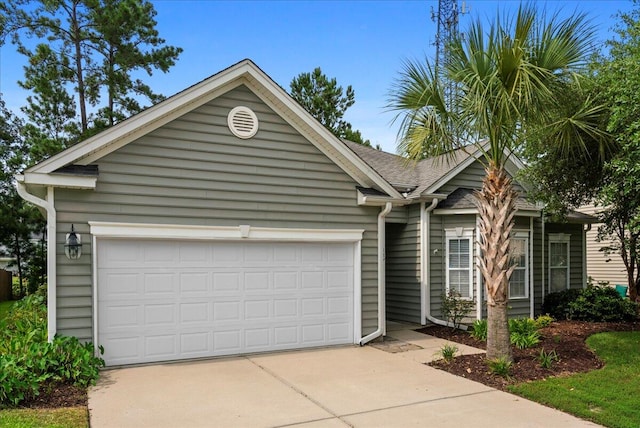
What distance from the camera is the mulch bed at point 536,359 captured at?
7.48m

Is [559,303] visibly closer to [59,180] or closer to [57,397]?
[57,397]

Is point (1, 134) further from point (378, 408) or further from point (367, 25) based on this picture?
point (378, 408)

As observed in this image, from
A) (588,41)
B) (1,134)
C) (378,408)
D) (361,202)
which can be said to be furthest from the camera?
(1,134)

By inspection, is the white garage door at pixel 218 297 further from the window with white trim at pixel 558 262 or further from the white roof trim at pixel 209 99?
the window with white trim at pixel 558 262

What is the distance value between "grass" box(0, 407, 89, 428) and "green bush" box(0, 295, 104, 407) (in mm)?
336

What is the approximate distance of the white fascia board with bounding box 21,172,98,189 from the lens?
7173mm

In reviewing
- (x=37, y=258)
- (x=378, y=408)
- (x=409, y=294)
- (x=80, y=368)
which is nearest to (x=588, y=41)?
(x=378, y=408)

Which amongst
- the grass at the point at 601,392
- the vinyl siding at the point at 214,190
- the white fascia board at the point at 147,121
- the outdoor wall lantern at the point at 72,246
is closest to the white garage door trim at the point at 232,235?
the vinyl siding at the point at 214,190

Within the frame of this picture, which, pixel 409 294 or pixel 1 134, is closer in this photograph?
pixel 409 294

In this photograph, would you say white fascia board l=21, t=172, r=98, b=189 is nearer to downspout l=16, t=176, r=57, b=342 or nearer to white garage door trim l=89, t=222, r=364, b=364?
downspout l=16, t=176, r=57, b=342

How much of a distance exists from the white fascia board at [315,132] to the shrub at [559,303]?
6.20m

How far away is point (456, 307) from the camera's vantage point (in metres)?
11.4

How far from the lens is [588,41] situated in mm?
7348

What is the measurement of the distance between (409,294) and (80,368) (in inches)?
321
